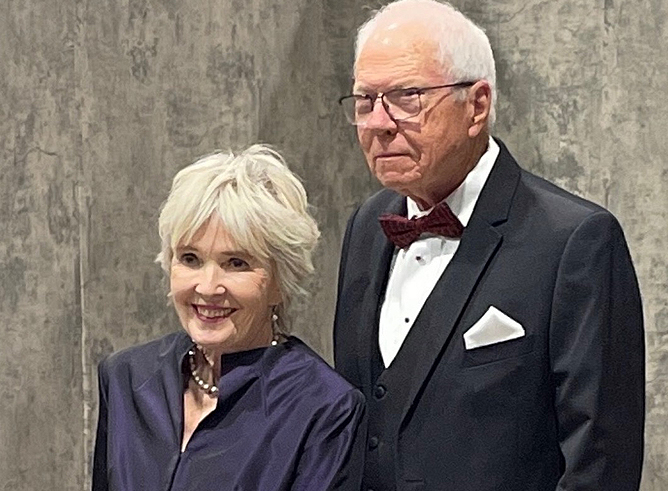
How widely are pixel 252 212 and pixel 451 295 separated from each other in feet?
1.26

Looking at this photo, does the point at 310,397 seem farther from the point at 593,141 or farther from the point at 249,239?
the point at 593,141

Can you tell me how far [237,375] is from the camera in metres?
2.27

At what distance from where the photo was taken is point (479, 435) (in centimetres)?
231

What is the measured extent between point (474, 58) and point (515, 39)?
4.04 feet

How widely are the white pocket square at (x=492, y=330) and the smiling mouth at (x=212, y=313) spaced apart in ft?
1.34

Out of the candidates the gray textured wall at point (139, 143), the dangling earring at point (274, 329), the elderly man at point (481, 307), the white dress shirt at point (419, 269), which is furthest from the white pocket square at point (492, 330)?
the gray textured wall at point (139, 143)

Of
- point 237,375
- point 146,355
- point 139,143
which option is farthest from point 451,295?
point 139,143

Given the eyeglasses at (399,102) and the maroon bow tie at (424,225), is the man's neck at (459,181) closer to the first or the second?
the maroon bow tie at (424,225)

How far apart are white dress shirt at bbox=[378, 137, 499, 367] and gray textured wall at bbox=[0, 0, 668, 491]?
0.99 metres

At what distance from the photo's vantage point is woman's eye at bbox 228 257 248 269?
2.25 metres

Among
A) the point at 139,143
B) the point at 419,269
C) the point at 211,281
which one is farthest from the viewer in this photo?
the point at 139,143

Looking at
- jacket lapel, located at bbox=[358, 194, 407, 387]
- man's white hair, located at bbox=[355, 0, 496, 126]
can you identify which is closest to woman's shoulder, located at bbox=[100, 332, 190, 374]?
jacket lapel, located at bbox=[358, 194, 407, 387]

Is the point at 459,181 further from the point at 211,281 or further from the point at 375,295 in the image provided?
the point at 211,281

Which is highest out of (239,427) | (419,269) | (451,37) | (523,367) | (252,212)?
(451,37)
